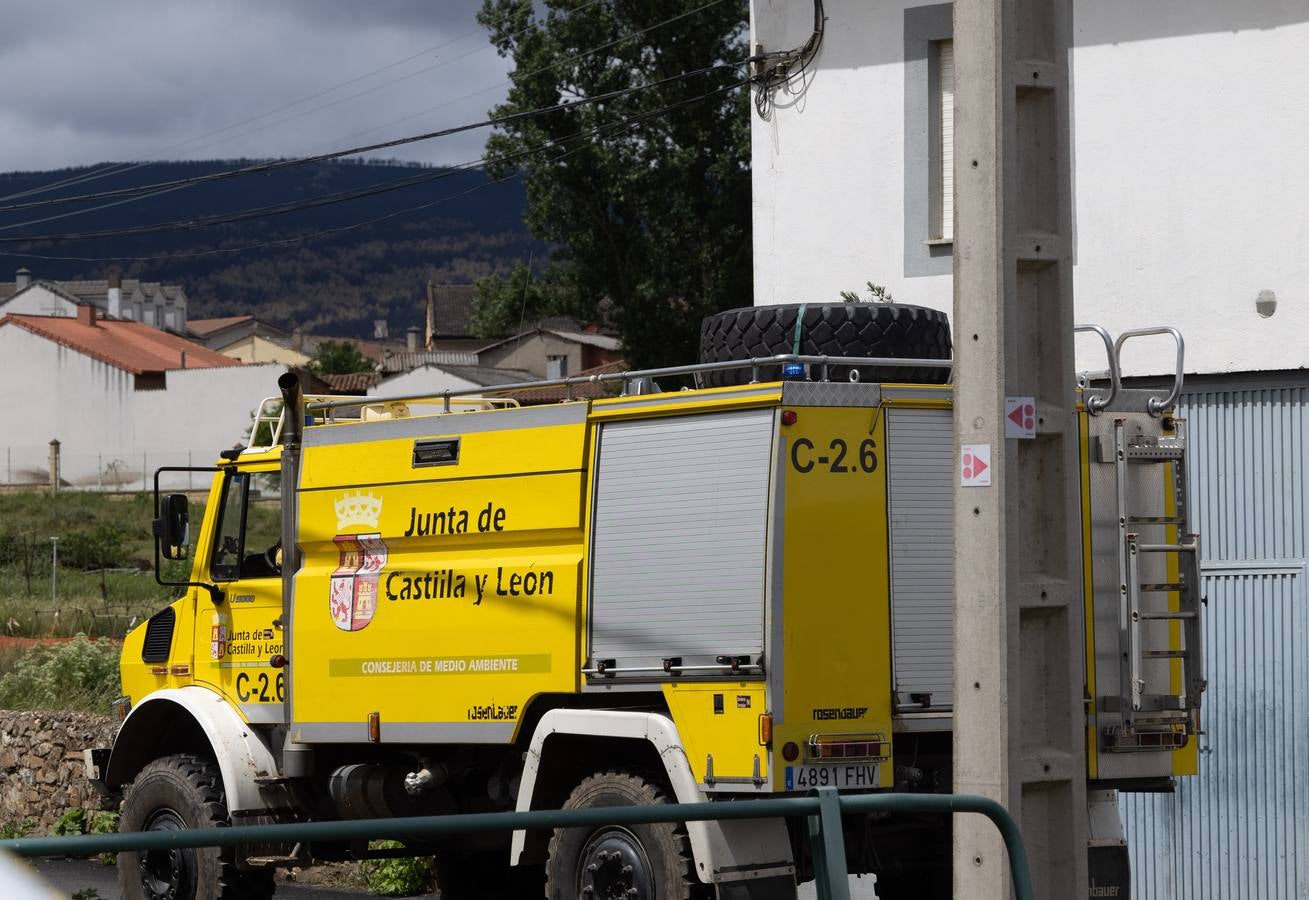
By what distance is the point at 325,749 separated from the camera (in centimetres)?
1082

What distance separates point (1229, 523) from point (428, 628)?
5.82 meters

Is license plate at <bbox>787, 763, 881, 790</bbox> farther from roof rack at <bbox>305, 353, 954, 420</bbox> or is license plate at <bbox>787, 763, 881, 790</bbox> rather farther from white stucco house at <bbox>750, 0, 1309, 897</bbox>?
white stucco house at <bbox>750, 0, 1309, 897</bbox>

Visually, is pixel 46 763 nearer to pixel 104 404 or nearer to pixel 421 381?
pixel 421 381

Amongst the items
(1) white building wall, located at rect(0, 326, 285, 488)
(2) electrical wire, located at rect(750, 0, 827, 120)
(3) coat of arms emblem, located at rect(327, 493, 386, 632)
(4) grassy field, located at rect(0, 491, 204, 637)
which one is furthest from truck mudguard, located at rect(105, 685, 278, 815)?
(1) white building wall, located at rect(0, 326, 285, 488)

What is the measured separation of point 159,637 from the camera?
1191 cm

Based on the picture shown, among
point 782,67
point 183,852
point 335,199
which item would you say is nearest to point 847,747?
point 183,852

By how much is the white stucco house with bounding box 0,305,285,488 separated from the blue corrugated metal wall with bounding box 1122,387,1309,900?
71.6 metres

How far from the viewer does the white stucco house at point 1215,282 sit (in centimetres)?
1218

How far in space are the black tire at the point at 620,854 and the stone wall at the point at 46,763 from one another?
7.97 meters

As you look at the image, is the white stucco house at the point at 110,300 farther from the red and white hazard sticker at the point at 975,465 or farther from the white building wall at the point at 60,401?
the red and white hazard sticker at the point at 975,465

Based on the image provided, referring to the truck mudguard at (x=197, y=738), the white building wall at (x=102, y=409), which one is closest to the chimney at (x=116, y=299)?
the white building wall at (x=102, y=409)

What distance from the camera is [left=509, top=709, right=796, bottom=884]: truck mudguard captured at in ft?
26.4

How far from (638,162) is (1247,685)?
3499 centimetres

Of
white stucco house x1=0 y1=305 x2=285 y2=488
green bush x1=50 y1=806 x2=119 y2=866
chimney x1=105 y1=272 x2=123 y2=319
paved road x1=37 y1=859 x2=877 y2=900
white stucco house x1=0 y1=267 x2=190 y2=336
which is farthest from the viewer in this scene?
chimney x1=105 y1=272 x2=123 y2=319
